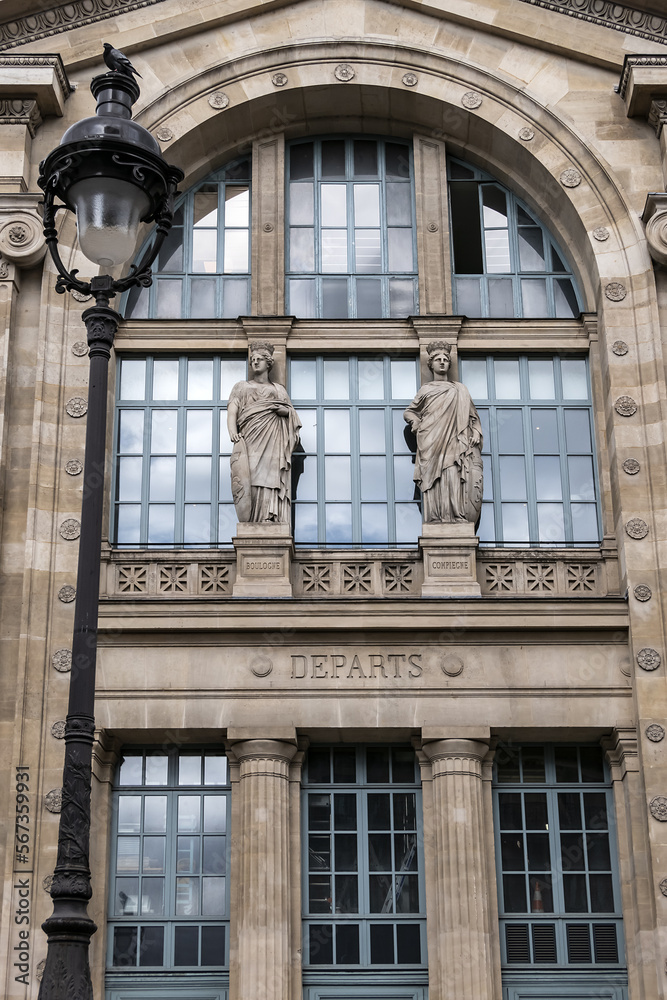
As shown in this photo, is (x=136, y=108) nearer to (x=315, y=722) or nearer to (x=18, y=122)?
(x=18, y=122)

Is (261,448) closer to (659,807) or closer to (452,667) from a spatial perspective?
(452,667)

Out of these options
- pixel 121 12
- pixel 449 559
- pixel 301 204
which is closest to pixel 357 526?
pixel 449 559

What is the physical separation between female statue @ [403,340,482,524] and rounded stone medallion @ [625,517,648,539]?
198cm

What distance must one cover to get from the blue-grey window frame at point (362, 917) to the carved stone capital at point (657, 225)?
7.61 metres

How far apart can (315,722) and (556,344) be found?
6.45m

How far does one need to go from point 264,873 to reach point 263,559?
3.94 meters

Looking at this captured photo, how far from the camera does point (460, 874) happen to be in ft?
54.9

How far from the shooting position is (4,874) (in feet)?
53.7

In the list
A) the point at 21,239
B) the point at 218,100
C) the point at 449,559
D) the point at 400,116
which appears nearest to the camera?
the point at 449,559

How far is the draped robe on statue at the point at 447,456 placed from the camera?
18.5 m

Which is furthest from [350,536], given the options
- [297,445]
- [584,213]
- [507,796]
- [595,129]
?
[595,129]

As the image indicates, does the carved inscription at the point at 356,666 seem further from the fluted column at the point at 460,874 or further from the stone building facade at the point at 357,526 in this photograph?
the fluted column at the point at 460,874

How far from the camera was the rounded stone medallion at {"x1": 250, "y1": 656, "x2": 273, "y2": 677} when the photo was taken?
691 inches

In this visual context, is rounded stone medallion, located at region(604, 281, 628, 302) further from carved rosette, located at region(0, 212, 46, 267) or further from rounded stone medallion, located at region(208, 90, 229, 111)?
carved rosette, located at region(0, 212, 46, 267)
